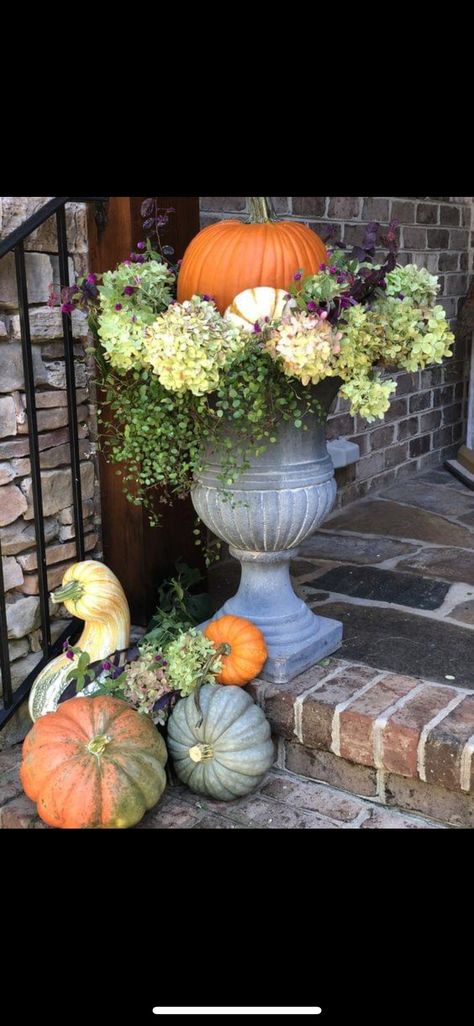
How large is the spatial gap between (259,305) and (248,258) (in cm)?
15

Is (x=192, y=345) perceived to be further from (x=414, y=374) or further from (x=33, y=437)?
(x=414, y=374)

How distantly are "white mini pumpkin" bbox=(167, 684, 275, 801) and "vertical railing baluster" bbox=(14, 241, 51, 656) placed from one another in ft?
1.60

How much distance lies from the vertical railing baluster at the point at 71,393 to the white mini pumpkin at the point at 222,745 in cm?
62

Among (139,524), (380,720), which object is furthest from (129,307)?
(380,720)

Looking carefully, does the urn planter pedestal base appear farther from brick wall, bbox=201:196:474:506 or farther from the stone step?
brick wall, bbox=201:196:474:506

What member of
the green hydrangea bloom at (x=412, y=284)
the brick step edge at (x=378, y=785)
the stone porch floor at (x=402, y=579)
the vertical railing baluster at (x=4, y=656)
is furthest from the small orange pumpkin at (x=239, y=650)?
the green hydrangea bloom at (x=412, y=284)

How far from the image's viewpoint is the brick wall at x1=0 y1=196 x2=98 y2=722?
2.20 m

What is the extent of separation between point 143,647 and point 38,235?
104 centimetres

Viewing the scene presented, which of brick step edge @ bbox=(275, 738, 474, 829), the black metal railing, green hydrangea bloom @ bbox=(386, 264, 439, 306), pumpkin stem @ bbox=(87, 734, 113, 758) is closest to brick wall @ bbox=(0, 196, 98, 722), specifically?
the black metal railing

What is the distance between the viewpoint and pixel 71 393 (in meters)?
2.34

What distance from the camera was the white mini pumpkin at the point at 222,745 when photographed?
1999 mm

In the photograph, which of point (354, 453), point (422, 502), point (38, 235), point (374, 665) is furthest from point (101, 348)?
point (422, 502)

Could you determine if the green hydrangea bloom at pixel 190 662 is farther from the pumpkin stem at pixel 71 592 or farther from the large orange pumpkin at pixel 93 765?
the pumpkin stem at pixel 71 592
